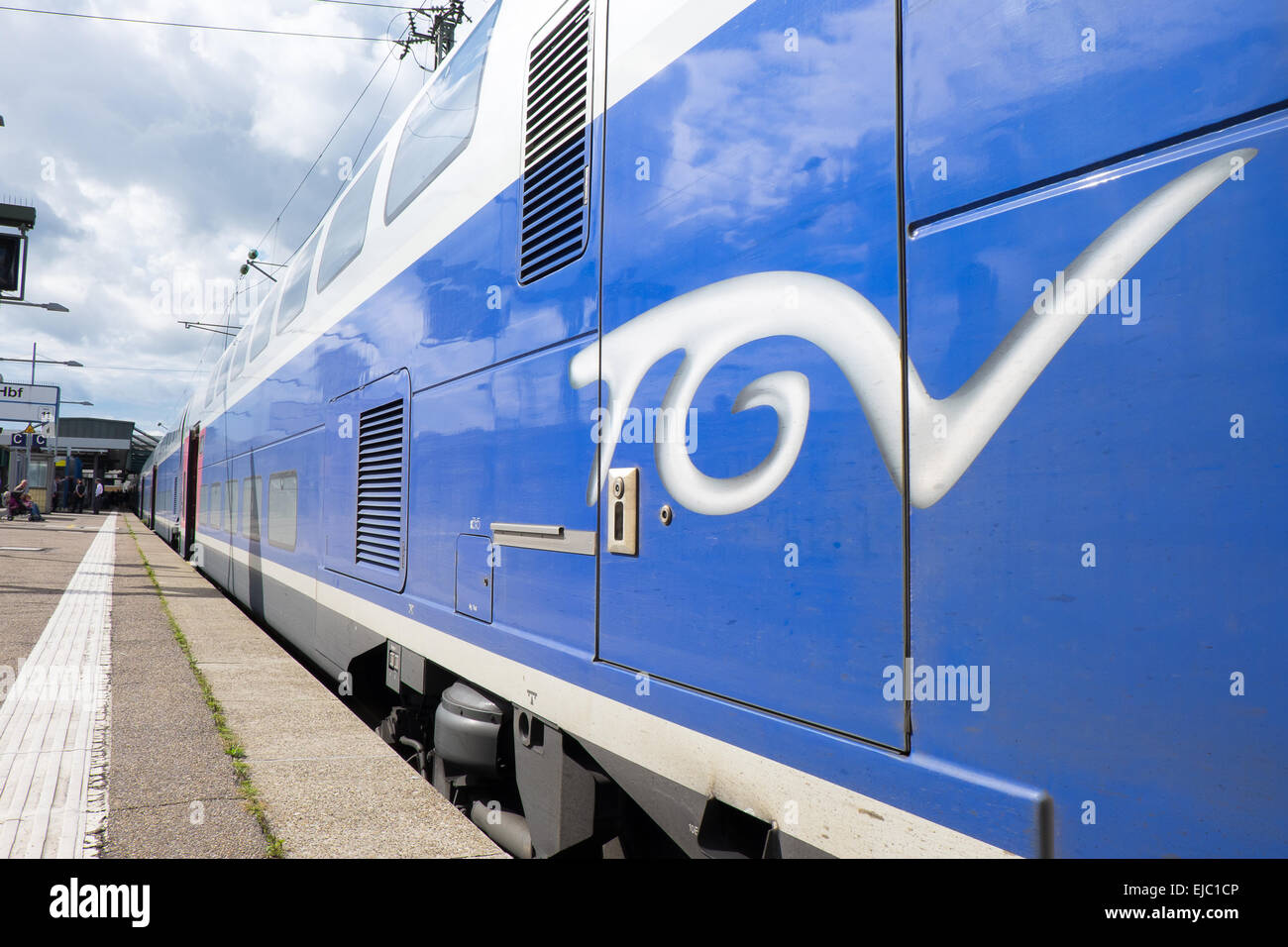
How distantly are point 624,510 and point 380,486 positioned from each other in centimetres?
222

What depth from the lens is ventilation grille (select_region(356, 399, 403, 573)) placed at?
12.5 feet

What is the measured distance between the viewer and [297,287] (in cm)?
635

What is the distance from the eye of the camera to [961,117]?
56.5 inches

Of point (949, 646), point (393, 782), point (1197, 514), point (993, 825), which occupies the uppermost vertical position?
point (1197, 514)

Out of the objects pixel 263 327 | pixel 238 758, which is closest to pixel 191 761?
pixel 238 758

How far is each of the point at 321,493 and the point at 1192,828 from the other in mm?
4704

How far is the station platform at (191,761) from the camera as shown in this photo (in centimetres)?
271

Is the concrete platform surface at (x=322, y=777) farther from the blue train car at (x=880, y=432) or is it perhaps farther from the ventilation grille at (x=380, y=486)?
the ventilation grille at (x=380, y=486)

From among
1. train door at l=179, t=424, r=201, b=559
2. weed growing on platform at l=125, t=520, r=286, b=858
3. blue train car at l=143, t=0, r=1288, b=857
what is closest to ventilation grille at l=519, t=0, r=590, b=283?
blue train car at l=143, t=0, r=1288, b=857

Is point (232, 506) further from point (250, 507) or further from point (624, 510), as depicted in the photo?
point (624, 510)
